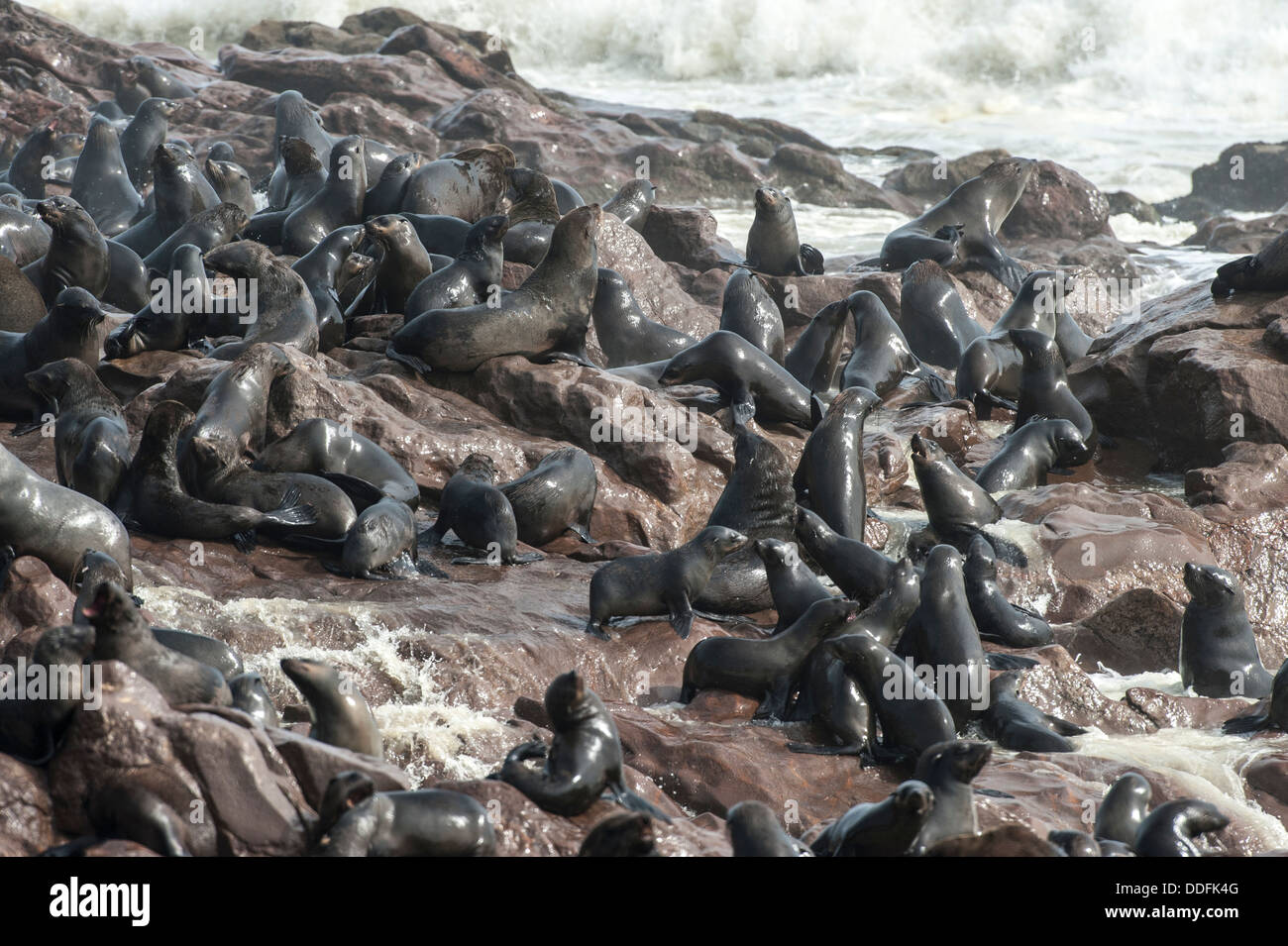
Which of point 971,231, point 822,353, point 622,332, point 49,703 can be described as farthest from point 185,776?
point 971,231

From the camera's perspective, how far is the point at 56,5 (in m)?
36.1

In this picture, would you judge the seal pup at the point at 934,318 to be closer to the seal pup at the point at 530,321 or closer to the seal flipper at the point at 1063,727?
the seal pup at the point at 530,321

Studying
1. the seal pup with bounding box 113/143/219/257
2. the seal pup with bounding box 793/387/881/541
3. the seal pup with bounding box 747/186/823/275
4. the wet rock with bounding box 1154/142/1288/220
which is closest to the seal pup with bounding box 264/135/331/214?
the seal pup with bounding box 113/143/219/257

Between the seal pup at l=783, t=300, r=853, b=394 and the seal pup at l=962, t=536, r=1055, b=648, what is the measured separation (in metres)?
4.55

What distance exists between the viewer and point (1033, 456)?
11.4 meters

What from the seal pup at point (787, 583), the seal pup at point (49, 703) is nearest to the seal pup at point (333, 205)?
the seal pup at point (787, 583)

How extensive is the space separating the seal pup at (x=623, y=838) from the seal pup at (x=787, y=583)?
3.57m

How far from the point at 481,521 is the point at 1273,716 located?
455 centimetres

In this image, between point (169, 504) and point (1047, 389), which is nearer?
point (169, 504)

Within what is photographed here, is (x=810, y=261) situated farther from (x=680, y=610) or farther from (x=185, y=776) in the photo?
(x=185, y=776)

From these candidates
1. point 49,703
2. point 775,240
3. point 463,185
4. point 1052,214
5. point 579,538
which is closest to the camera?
point 49,703

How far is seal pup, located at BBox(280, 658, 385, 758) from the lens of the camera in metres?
5.34
